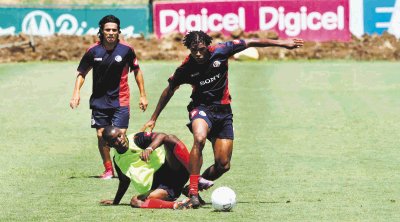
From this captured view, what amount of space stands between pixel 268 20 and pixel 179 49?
11.4 ft

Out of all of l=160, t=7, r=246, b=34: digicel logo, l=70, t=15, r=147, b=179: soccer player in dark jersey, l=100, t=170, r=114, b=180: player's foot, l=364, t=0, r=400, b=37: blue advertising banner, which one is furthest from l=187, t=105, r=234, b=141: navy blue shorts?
l=364, t=0, r=400, b=37: blue advertising banner

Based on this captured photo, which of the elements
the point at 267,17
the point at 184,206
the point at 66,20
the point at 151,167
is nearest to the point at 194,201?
the point at 184,206

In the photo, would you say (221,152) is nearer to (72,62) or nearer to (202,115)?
(202,115)

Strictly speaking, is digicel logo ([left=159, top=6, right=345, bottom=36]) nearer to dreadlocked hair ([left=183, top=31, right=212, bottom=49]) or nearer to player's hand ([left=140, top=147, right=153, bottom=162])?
dreadlocked hair ([left=183, top=31, right=212, bottom=49])

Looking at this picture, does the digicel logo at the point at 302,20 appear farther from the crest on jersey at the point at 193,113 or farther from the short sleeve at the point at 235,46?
the crest on jersey at the point at 193,113

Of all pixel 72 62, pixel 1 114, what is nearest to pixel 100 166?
pixel 1 114

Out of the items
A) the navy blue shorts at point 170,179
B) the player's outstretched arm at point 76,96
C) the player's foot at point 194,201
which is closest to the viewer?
the player's foot at point 194,201

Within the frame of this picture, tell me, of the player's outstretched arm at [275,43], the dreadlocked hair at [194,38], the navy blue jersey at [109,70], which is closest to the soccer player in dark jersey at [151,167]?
the dreadlocked hair at [194,38]

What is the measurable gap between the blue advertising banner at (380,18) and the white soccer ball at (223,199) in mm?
28897

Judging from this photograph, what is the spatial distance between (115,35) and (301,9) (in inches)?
1011

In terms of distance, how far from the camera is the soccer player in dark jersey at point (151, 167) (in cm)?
1434

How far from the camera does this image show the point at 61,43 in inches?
1663

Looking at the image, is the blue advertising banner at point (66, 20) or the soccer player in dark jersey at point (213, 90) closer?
the soccer player in dark jersey at point (213, 90)

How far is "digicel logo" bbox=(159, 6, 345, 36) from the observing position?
42056 mm
